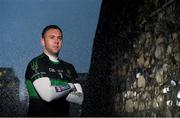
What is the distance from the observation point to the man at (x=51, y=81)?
291 cm

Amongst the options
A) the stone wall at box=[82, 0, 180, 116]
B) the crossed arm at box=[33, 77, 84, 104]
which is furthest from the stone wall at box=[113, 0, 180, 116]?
the crossed arm at box=[33, 77, 84, 104]

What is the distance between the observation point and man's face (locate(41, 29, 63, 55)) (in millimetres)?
3098

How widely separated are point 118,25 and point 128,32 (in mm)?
817

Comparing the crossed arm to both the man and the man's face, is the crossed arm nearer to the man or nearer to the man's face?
the man

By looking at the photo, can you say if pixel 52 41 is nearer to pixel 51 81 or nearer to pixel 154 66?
pixel 51 81

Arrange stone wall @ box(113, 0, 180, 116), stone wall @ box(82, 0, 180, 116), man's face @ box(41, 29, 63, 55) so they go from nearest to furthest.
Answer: man's face @ box(41, 29, 63, 55) < stone wall @ box(113, 0, 180, 116) < stone wall @ box(82, 0, 180, 116)

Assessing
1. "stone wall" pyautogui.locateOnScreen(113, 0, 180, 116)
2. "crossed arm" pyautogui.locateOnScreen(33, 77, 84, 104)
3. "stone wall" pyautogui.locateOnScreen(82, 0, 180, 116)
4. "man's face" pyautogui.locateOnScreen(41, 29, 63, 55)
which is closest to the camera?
"crossed arm" pyautogui.locateOnScreen(33, 77, 84, 104)

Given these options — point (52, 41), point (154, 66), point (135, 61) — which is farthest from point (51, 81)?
point (135, 61)

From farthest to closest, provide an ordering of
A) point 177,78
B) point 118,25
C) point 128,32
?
point 118,25
point 128,32
point 177,78

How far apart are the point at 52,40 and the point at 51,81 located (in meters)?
0.34

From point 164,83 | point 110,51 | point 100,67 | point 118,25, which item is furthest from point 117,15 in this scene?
point 164,83

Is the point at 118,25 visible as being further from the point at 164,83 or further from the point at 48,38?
the point at 48,38

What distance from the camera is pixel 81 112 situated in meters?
9.16

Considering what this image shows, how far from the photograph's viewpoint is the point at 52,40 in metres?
3.09
